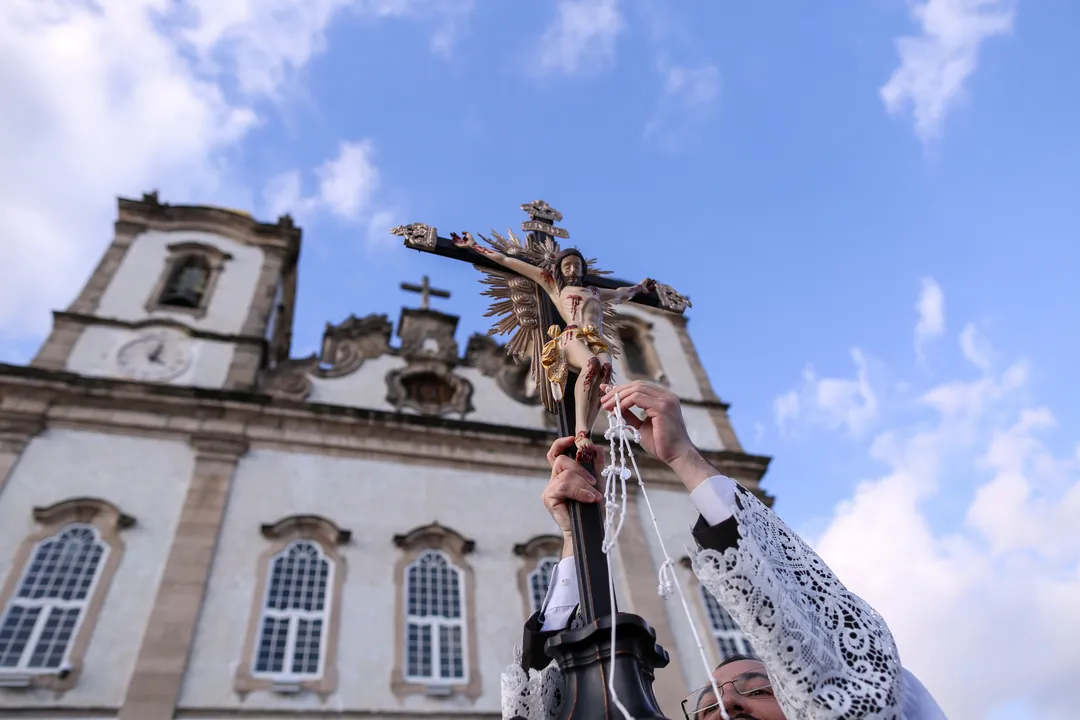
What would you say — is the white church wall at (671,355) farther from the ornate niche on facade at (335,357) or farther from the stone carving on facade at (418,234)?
the stone carving on facade at (418,234)

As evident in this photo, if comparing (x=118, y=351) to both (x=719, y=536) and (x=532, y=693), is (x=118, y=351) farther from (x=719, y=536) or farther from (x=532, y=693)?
(x=719, y=536)

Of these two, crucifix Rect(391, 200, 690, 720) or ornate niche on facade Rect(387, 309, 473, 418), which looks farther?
ornate niche on facade Rect(387, 309, 473, 418)

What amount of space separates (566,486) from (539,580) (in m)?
9.20

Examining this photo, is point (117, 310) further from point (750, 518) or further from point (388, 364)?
point (750, 518)

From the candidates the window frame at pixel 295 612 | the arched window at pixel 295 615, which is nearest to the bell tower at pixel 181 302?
the window frame at pixel 295 612

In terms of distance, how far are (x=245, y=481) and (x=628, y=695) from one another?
10.6 m

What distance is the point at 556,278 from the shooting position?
13.0ft

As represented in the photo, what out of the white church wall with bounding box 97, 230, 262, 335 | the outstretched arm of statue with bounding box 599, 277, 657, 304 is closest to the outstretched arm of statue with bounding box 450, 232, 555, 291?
the outstretched arm of statue with bounding box 599, 277, 657, 304

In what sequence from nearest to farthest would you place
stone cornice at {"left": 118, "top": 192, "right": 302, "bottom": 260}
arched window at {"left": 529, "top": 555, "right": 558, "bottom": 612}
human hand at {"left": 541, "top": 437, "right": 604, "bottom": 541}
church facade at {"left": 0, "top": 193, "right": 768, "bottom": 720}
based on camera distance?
human hand at {"left": 541, "top": 437, "right": 604, "bottom": 541} → church facade at {"left": 0, "top": 193, "right": 768, "bottom": 720} → arched window at {"left": 529, "top": 555, "right": 558, "bottom": 612} → stone cornice at {"left": 118, "top": 192, "right": 302, "bottom": 260}

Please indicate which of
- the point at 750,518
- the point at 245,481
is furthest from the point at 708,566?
the point at 245,481

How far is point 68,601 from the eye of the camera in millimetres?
9367

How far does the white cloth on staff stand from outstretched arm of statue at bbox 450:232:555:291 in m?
2.11

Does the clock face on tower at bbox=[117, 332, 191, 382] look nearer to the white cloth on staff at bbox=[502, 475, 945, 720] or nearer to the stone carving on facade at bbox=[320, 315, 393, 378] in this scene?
the stone carving on facade at bbox=[320, 315, 393, 378]

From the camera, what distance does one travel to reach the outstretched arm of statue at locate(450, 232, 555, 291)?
404 cm
